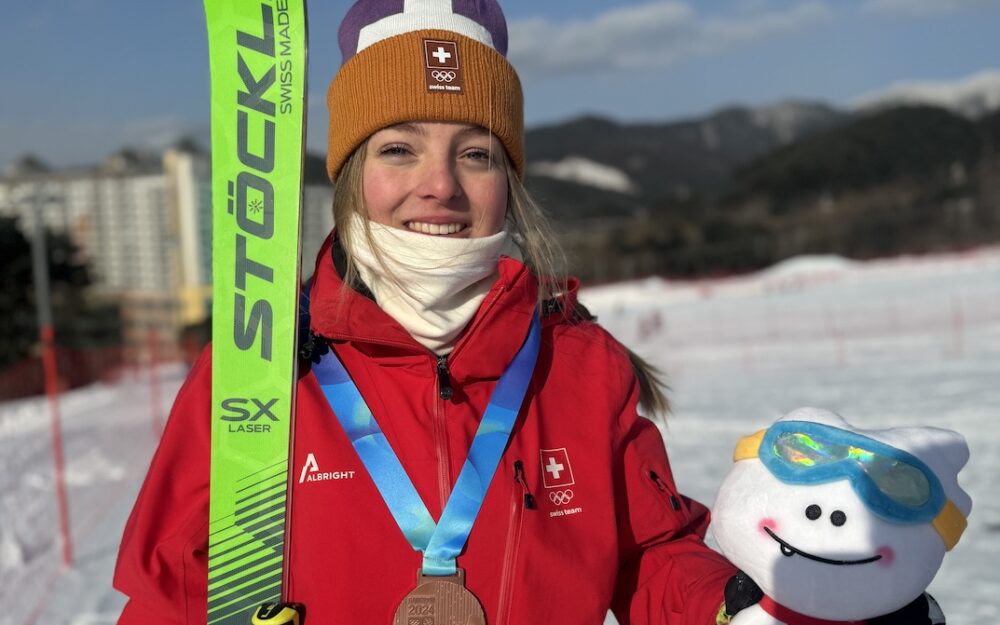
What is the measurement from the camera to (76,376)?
17.2m

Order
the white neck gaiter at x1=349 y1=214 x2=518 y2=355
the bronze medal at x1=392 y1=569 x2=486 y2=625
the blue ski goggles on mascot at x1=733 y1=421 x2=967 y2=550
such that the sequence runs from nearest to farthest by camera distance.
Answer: the blue ski goggles on mascot at x1=733 y1=421 x2=967 y2=550 → the bronze medal at x1=392 y1=569 x2=486 y2=625 → the white neck gaiter at x1=349 y1=214 x2=518 y2=355

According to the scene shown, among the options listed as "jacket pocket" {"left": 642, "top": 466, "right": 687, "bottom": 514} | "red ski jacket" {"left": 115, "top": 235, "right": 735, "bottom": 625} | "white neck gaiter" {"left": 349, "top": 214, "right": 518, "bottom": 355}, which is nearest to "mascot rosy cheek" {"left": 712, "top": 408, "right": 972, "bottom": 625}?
"red ski jacket" {"left": 115, "top": 235, "right": 735, "bottom": 625}

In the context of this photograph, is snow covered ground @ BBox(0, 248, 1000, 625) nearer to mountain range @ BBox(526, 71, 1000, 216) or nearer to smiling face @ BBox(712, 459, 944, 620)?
smiling face @ BBox(712, 459, 944, 620)

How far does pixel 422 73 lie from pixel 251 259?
17.9 inches

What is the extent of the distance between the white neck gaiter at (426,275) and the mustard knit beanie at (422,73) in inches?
8.2

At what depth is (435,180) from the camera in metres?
1.53

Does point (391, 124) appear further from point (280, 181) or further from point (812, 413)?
point (812, 413)

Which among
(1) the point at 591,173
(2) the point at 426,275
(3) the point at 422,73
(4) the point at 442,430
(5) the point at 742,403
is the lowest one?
(5) the point at 742,403

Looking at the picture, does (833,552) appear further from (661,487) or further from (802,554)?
(661,487)

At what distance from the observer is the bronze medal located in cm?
138

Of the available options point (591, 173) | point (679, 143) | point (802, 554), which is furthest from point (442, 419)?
point (679, 143)

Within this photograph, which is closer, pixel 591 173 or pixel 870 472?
pixel 870 472

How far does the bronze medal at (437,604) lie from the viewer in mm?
1385

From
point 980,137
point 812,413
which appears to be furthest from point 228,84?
point 980,137
